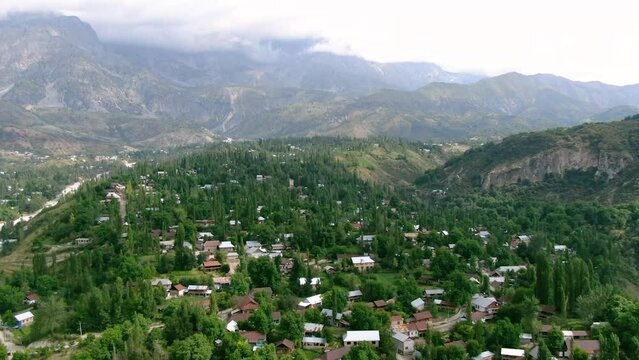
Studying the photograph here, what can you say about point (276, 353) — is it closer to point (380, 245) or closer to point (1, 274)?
point (380, 245)

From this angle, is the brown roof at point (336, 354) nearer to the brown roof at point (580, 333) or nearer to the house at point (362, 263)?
the brown roof at point (580, 333)

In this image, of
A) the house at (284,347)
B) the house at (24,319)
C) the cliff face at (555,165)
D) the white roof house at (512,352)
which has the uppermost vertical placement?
the cliff face at (555,165)

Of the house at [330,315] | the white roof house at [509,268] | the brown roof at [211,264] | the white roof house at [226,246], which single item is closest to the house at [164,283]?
the brown roof at [211,264]

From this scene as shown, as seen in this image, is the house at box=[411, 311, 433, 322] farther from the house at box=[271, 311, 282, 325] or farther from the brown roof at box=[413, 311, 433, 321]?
the house at box=[271, 311, 282, 325]

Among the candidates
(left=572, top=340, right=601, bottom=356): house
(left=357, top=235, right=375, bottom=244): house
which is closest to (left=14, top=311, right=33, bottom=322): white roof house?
(left=357, top=235, right=375, bottom=244): house

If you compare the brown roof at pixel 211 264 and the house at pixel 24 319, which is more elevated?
the brown roof at pixel 211 264

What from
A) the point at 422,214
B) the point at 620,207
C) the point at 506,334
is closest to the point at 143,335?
the point at 506,334

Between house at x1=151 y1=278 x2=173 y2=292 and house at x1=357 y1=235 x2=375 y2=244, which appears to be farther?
house at x1=357 y1=235 x2=375 y2=244
